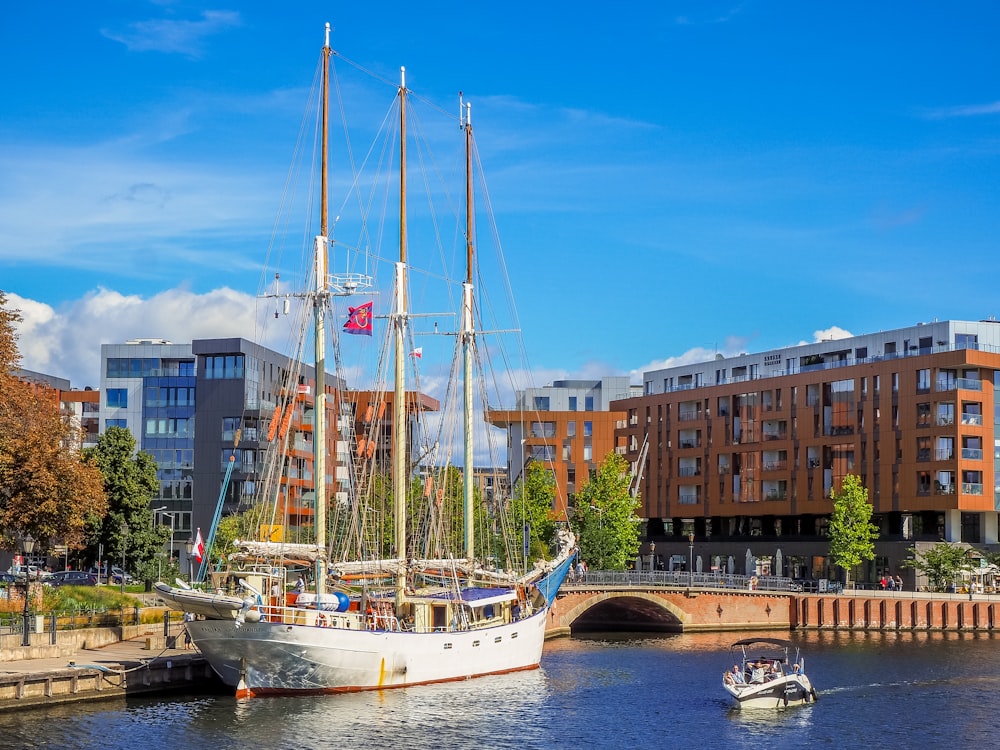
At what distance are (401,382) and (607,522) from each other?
56.4 meters

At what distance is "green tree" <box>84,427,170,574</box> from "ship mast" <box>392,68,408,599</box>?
81.9ft

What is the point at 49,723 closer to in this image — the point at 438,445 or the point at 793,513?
the point at 438,445

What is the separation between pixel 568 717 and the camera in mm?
63625

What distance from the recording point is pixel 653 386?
194625 mm

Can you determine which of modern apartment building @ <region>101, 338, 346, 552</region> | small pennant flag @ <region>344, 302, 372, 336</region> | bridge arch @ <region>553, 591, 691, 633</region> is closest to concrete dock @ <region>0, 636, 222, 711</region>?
small pennant flag @ <region>344, 302, 372, 336</region>

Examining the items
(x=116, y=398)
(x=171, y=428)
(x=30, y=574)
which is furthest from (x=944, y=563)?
(x=116, y=398)

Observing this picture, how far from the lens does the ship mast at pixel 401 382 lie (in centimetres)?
7800

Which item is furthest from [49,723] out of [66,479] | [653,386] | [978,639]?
[653,386]

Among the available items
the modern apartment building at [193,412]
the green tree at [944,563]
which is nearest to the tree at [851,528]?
the green tree at [944,563]

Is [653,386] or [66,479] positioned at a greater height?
[653,386]

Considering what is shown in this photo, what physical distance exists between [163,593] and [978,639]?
71202mm

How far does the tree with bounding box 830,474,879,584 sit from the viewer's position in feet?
447

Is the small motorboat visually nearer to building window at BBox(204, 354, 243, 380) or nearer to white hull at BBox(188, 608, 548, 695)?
white hull at BBox(188, 608, 548, 695)

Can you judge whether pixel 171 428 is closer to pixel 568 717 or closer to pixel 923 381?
pixel 923 381
